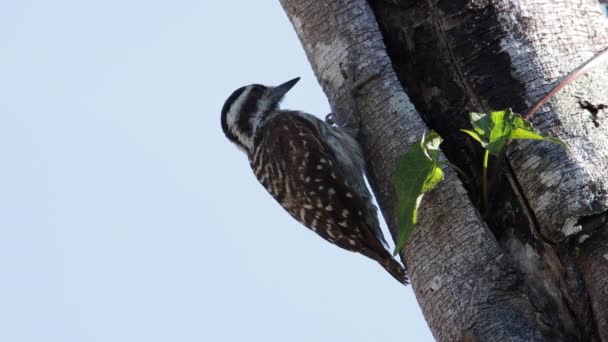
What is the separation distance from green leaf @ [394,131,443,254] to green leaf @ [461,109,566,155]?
0.18 meters

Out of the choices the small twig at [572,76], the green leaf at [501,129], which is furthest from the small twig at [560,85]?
the green leaf at [501,129]

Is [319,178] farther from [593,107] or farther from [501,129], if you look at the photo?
[501,129]

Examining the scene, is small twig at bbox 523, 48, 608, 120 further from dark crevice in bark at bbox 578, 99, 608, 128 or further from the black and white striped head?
the black and white striped head

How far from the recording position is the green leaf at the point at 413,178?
3285 mm

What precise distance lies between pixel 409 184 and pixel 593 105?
2.55ft

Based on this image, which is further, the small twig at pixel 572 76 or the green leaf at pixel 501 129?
the small twig at pixel 572 76

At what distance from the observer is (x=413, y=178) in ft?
10.8

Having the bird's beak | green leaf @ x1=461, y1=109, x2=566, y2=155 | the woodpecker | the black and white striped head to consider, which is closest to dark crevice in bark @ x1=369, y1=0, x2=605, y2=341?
green leaf @ x1=461, y1=109, x2=566, y2=155

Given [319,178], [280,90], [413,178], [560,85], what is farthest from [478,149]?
[280,90]

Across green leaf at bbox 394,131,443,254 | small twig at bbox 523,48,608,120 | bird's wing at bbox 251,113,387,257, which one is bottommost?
green leaf at bbox 394,131,443,254

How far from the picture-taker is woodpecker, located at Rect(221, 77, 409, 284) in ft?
16.5

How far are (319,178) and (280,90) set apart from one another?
1177 millimetres

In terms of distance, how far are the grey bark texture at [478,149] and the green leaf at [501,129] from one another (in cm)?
27

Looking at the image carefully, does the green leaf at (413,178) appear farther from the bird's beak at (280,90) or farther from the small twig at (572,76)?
the bird's beak at (280,90)
